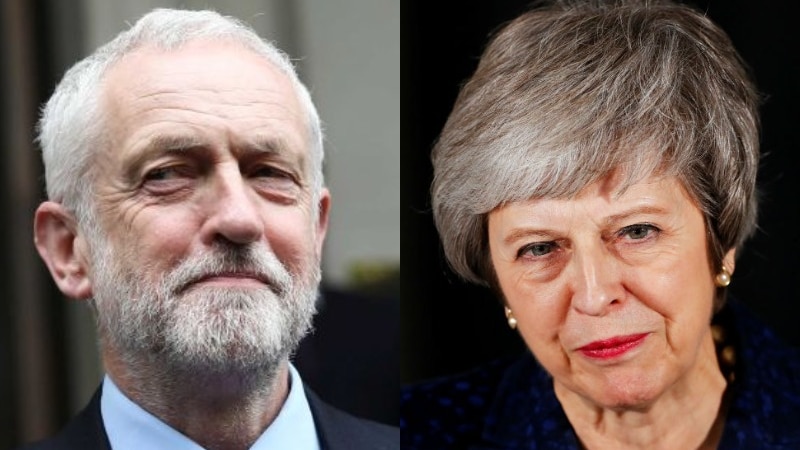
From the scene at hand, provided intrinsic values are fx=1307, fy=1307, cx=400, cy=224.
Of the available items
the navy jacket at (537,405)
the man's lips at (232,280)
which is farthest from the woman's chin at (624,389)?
the man's lips at (232,280)

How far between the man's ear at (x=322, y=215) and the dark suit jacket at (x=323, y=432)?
A: 32cm

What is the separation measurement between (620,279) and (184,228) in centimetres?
89

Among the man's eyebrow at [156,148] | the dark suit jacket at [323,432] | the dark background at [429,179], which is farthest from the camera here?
the dark background at [429,179]

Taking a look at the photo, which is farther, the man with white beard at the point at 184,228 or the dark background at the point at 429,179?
the dark background at the point at 429,179

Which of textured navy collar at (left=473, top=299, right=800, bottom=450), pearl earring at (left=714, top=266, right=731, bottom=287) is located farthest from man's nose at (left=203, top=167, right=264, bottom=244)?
pearl earring at (left=714, top=266, right=731, bottom=287)

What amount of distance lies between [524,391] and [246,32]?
999 millimetres

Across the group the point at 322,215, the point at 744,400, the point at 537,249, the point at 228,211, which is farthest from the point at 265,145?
the point at 744,400

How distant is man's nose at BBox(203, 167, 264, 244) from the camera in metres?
2.59

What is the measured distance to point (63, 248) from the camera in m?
2.69

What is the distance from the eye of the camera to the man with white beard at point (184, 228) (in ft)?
8.48

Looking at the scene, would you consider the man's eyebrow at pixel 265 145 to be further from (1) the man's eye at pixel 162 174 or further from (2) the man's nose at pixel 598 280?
(2) the man's nose at pixel 598 280

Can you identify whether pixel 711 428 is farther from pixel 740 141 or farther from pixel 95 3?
pixel 95 3

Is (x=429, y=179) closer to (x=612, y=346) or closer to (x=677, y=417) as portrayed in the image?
(x=612, y=346)

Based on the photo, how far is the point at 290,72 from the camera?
279cm
